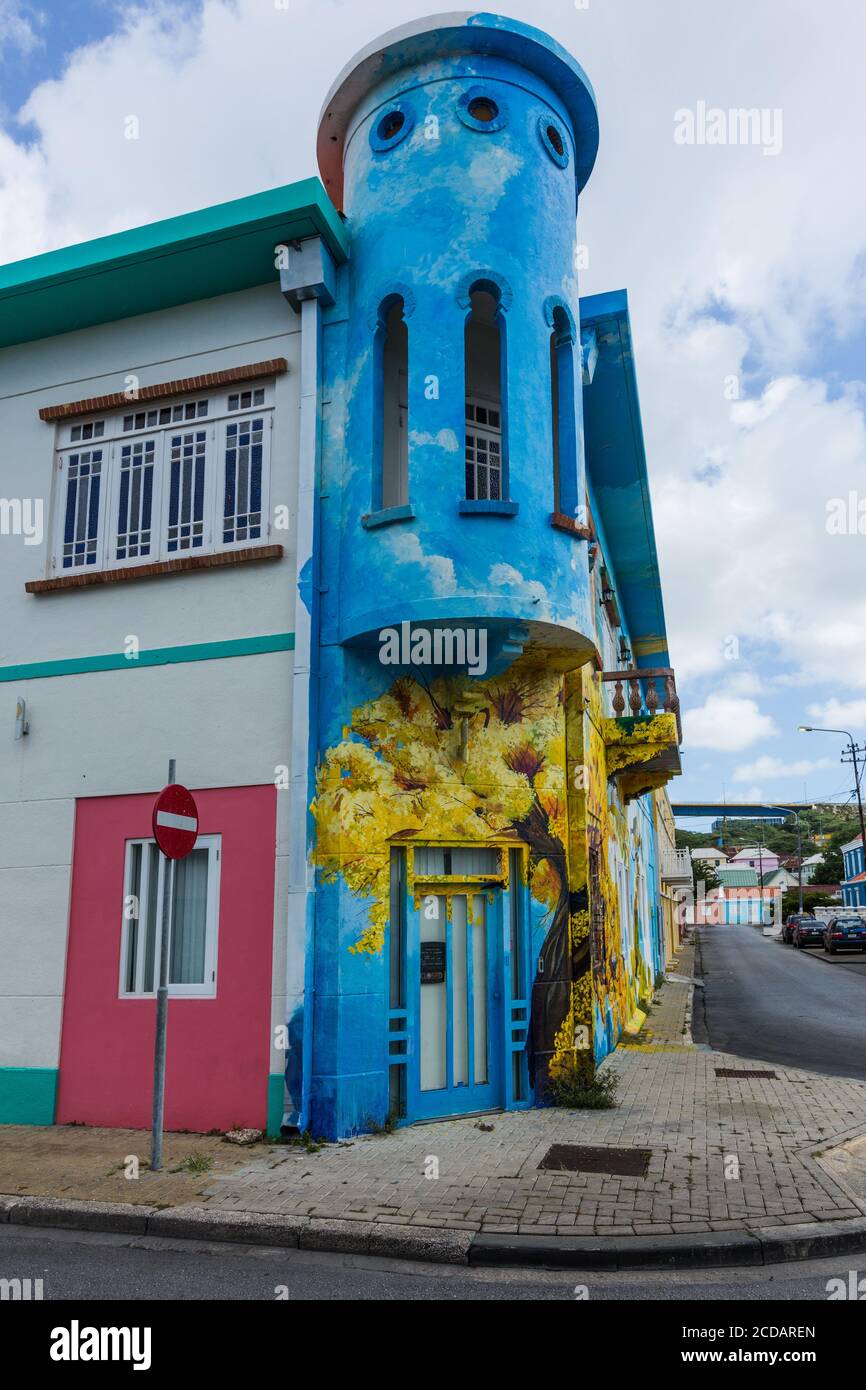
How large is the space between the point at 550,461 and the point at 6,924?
677cm

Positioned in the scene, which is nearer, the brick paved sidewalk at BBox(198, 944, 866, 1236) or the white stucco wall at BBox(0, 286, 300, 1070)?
the brick paved sidewalk at BBox(198, 944, 866, 1236)

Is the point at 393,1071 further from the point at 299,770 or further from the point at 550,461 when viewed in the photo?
the point at 550,461

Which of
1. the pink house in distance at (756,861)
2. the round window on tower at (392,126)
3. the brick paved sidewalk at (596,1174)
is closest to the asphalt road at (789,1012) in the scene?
the brick paved sidewalk at (596,1174)

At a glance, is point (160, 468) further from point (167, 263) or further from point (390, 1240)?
point (390, 1240)

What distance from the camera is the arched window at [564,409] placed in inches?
394

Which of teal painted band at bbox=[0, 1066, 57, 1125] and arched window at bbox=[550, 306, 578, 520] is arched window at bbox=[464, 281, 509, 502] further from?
teal painted band at bbox=[0, 1066, 57, 1125]

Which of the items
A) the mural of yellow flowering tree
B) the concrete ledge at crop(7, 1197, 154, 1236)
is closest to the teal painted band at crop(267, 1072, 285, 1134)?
the mural of yellow flowering tree

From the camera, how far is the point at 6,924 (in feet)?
31.9

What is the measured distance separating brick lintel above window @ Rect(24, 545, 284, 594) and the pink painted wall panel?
2.12 metres

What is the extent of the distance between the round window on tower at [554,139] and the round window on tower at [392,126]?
128cm

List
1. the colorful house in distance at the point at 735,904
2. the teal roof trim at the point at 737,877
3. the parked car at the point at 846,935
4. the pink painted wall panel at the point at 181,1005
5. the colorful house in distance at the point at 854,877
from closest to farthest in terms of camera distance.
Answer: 1. the pink painted wall panel at the point at 181,1005
2. the parked car at the point at 846,935
3. the colorful house in distance at the point at 854,877
4. the colorful house in distance at the point at 735,904
5. the teal roof trim at the point at 737,877

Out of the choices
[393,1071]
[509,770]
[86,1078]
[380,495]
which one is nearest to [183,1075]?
[86,1078]

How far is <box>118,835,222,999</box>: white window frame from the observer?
8922 millimetres

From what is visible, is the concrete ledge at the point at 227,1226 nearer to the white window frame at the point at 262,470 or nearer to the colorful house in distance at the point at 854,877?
the white window frame at the point at 262,470
